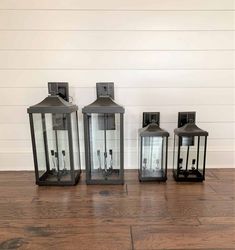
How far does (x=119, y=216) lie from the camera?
111cm

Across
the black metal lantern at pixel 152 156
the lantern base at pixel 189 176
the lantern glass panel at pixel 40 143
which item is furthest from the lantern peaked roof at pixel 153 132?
the lantern glass panel at pixel 40 143

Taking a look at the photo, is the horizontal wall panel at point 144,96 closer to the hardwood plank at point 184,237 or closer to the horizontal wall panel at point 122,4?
the horizontal wall panel at point 122,4

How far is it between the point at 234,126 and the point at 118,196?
109 cm

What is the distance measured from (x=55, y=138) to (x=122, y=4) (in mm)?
1083

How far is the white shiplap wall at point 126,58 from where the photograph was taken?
1545 mm

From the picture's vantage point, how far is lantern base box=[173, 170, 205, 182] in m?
1.52

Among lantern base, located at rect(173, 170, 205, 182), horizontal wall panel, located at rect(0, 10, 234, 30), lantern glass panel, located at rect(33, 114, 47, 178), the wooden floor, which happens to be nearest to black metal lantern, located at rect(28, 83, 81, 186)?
lantern glass panel, located at rect(33, 114, 47, 178)

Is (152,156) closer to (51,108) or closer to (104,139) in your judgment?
(104,139)

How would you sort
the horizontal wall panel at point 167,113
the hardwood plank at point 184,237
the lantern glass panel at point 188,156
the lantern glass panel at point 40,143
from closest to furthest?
the hardwood plank at point 184,237 → the lantern glass panel at point 40,143 → the lantern glass panel at point 188,156 → the horizontal wall panel at point 167,113

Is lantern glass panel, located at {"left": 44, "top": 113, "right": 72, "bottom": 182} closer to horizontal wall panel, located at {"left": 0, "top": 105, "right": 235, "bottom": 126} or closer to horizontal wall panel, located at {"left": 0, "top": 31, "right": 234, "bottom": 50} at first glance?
horizontal wall panel, located at {"left": 0, "top": 105, "right": 235, "bottom": 126}

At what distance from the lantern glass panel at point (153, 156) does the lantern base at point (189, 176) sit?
4.3 inches

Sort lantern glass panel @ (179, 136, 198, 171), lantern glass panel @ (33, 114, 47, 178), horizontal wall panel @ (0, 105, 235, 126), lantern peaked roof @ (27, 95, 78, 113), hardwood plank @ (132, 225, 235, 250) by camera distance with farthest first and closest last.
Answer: horizontal wall panel @ (0, 105, 235, 126) < lantern glass panel @ (179, 136, 198, 171) < lantern glass panel @ (33, 114, 47, 178) < lantern peaked roof @ (27, 95, 78, 113) < hardwood plank @ (132, 225, 235, 250)

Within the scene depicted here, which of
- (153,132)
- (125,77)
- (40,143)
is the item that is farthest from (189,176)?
(40,143)

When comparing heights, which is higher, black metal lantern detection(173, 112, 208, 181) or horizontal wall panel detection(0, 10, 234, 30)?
horizontal wall panel detection(0, 10, 234, 30)
